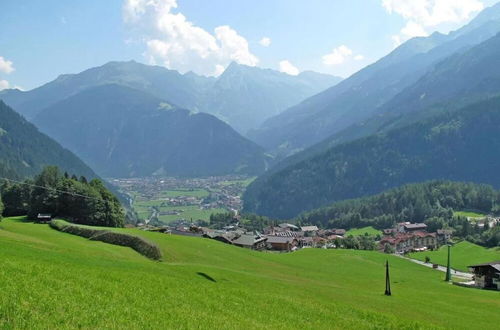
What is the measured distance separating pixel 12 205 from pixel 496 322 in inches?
3729

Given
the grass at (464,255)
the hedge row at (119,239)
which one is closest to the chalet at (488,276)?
the grass at (464,255)

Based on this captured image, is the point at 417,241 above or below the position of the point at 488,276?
above

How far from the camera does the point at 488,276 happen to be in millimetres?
87000

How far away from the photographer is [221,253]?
68.8 metres

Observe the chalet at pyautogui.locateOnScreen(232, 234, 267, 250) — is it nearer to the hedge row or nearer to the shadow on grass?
the hedge row

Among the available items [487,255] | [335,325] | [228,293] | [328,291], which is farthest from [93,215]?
[487,255]

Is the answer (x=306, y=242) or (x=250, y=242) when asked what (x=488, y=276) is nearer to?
(x=250, y=242)

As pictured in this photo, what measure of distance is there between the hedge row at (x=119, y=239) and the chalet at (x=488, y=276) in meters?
65.4

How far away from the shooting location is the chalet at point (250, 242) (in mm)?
126144

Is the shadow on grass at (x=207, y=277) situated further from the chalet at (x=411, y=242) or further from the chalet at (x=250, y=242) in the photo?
the chalet at (x=411, y=242)

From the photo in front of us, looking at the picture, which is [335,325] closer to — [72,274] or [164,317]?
[164,317]

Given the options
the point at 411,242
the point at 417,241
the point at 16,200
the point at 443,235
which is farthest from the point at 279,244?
the point at 443,235

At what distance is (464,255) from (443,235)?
5033 centimetres

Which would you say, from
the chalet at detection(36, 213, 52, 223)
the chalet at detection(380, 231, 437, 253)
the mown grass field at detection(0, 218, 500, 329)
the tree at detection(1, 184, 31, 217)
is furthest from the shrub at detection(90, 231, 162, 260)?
the chalet at detection(380, 231, 437, 253)
